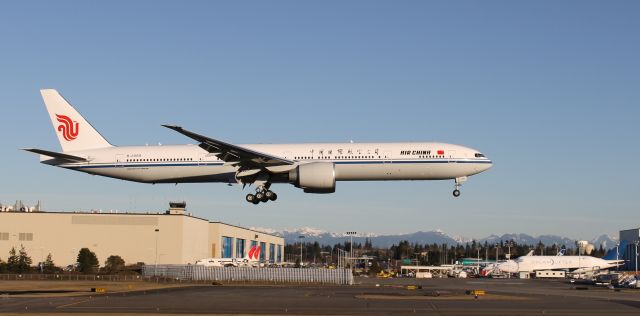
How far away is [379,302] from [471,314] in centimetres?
992

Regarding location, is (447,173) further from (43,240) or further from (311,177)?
(43,240)

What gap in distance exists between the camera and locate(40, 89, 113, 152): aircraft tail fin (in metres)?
69.9

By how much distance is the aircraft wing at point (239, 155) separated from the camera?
195 feet

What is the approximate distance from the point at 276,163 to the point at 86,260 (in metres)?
72.9

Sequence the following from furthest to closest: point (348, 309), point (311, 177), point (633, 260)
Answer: point (633, 260)
point (311, 177)
point (348, 309)

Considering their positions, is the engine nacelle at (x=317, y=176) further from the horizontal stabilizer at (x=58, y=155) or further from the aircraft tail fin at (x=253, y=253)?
the aircraft tail fin at (x=253, y=253)

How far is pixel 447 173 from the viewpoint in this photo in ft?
205

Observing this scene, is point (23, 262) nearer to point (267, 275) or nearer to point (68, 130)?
point (267, 275)

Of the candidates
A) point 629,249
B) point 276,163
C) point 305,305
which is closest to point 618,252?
point 629,249

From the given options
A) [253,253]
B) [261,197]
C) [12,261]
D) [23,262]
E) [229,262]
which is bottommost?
[229,262]

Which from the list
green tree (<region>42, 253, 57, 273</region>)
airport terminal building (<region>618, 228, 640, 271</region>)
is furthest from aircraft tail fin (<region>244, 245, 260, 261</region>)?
airport terminal building (<region>618, 228, 640, 271</region>)

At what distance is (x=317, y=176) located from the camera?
60406 millimetres

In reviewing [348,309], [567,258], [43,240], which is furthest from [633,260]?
[348,309]

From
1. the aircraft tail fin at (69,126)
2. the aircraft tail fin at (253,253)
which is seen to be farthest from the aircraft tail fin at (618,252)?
the aircraft tail fin at (69,126)
